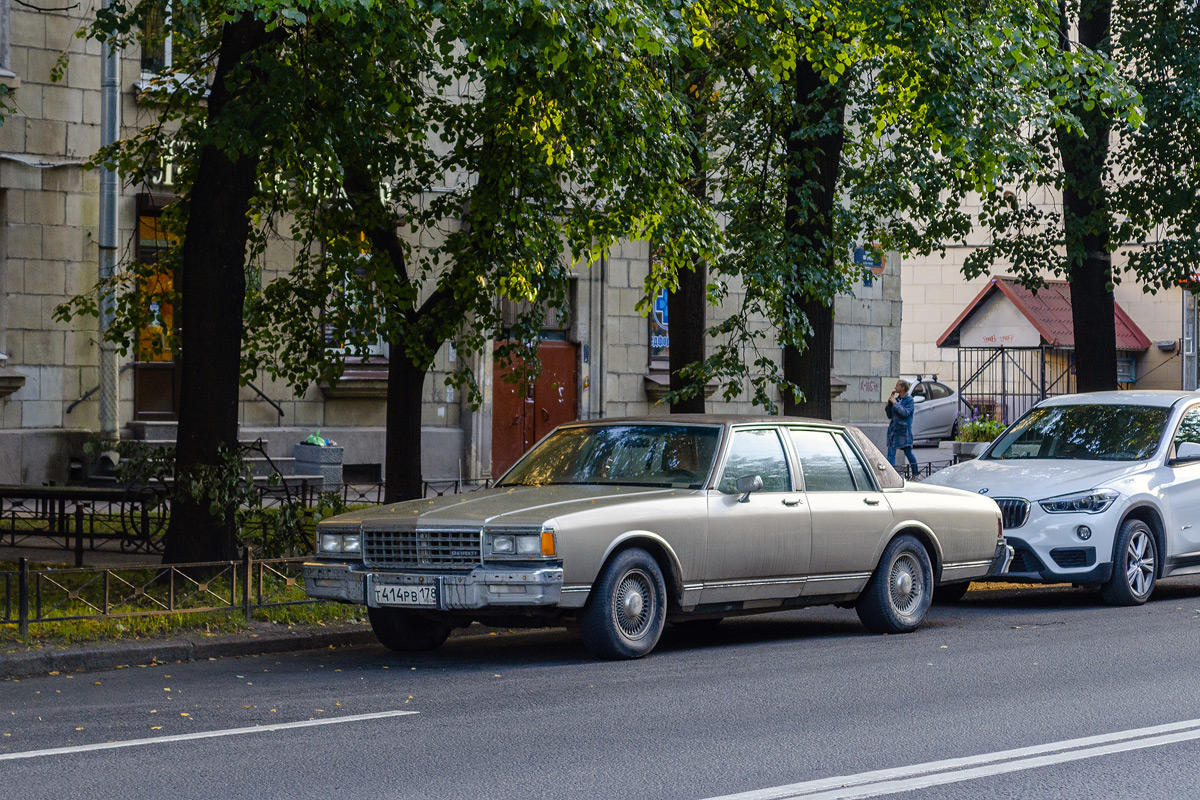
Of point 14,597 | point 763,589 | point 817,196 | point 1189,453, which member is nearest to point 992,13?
point 817,196

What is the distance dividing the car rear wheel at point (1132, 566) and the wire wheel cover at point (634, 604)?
16.0 ft

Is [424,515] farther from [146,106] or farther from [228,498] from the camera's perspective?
[146,106]

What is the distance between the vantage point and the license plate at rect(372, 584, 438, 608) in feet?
29.4

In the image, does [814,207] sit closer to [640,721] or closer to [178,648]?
[178,648]

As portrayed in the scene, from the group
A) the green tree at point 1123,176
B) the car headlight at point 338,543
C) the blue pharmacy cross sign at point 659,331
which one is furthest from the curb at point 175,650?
the blue pharmacy cross sign at point 659,331

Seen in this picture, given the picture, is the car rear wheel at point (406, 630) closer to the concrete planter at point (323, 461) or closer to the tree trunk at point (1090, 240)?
the concrete planter at point (323, 461)

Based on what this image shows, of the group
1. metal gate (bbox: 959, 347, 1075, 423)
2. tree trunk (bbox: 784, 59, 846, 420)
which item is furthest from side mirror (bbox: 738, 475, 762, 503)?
metal gate (bbox: 959, 347, 1075, 423)

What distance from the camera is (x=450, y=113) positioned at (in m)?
14.6

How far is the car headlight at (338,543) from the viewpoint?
9477 mm

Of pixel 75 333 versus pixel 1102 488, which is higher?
pixel 75 333

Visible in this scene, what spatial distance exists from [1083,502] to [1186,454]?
1.32m

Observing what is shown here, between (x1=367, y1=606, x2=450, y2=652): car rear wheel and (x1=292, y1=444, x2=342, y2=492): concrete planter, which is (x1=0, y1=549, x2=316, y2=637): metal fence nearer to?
(x1=367, y1=606, x2=450, y2=652): car rear wheel

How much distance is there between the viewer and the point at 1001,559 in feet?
39.0

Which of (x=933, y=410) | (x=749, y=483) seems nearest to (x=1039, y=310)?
(x=933, y=410)
